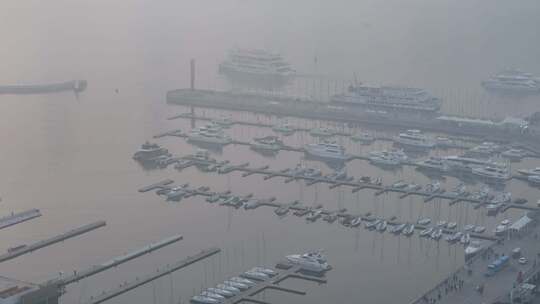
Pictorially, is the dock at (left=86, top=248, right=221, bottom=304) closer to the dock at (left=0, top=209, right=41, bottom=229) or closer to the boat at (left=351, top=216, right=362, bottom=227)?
the boat at (left=351, top=216, right=362, bottom=227)

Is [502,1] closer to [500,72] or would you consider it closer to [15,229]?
[500,72]

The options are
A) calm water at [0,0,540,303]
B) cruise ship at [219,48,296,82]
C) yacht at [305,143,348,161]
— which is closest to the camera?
calm water at [0,0,540,303]

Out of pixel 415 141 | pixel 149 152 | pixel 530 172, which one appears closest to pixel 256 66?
pixel 415 141

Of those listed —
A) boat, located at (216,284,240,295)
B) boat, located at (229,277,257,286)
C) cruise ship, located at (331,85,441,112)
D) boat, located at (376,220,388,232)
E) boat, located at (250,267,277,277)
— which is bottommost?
boat, located at (216,284,240,295)

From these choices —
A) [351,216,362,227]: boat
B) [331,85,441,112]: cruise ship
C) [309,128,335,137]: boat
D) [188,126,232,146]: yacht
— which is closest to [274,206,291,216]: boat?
[351,216,362,227]: boat

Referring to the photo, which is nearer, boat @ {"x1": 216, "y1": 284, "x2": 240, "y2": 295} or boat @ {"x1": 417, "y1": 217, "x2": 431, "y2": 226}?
boat @ {"x1": 216, "y1": 284, "x2": 240, "y2": 295}

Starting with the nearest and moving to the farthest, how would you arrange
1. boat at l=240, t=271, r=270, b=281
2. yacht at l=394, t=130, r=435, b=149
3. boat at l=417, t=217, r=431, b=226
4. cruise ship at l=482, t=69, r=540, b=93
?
1. boat at l=240, t=271, r=270, b=281
2. boat at l=417, t=217, r=431, b=226
3. yacht at l=394, t=130, r=435, b=149
4. cruise ship at l=482, t=69, r=540, b=93
